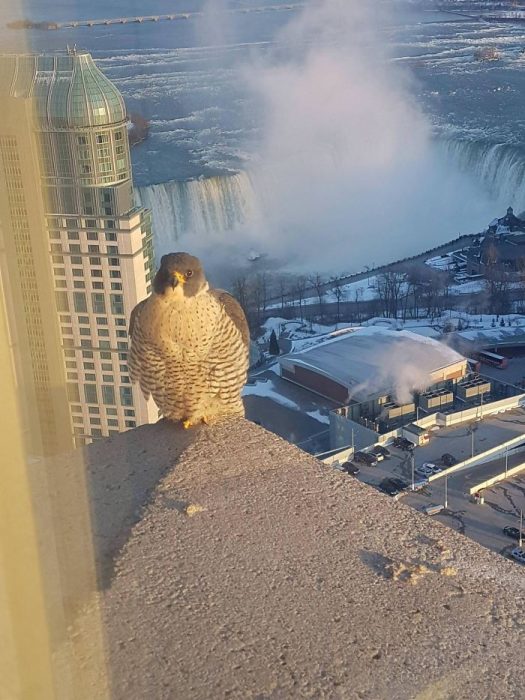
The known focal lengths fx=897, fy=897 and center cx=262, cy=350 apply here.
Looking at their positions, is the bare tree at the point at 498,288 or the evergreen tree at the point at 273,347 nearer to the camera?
the evergreen tree at the point at 273,347

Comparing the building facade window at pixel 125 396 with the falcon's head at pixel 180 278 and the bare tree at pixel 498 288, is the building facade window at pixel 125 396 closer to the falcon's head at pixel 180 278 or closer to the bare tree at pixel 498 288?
the falcon's head at pixel 180 278

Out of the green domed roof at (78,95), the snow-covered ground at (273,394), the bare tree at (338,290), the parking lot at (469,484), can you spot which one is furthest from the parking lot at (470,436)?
the bare tree at (338,290)

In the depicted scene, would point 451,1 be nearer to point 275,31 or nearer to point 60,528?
point 275,31

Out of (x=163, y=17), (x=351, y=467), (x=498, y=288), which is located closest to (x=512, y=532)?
(x=351, y=467)

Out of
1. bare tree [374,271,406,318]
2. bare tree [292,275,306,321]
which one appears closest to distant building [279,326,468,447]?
bare tree [374,271,406,318]

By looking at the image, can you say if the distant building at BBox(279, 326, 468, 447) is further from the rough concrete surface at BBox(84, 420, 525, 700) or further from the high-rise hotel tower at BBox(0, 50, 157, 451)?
the rough concrete surface at BBox(84, 420, 525, 700)

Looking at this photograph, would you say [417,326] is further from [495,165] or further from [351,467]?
[495,165]
